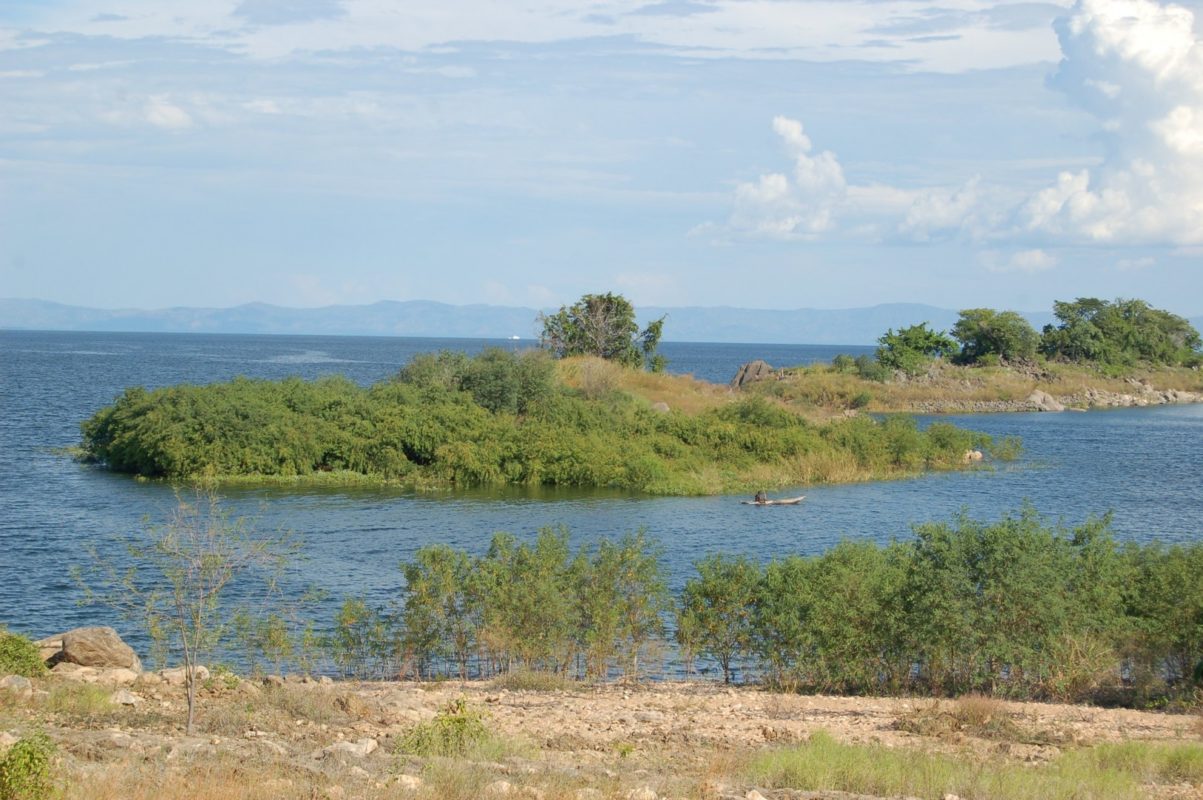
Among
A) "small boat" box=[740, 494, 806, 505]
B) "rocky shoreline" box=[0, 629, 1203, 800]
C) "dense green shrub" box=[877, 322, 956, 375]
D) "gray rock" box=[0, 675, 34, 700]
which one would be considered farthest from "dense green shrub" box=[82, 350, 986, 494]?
"dense green shrub" box=[877, 322, 956, 375]

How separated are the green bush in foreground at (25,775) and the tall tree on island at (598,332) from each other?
63762mm

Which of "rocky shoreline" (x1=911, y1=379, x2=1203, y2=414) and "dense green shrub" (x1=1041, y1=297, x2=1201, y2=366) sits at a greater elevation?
"dense green shrub" (x1=1041, y1=297, x2=1201, y2=366)

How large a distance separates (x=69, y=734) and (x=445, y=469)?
1280 inches

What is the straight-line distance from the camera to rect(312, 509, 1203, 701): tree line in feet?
57.7

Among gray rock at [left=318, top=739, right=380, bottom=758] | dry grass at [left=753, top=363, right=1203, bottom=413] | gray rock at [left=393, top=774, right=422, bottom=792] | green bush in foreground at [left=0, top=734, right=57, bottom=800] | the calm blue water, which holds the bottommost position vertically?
the calm blue water

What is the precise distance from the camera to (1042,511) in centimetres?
4009

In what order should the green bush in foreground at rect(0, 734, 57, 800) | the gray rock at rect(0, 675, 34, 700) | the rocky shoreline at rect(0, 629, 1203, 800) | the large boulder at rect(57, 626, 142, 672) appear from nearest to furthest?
the green bush in foreground at rect(0, 734, 57, 800), the rocky shoreline at rect(0, 629, 1203, 800), the gray rock at rect(0, 675, 34, 700), the large boulder at rect(57, 626, 142, 672)

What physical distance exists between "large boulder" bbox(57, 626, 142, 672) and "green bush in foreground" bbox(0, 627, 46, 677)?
3.04 ft

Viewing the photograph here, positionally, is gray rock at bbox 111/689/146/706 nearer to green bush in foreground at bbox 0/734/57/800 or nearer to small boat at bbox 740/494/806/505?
green bush in foreground at bbox 0/734/57/800

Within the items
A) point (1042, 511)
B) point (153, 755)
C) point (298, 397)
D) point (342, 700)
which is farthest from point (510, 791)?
point (298, 397)

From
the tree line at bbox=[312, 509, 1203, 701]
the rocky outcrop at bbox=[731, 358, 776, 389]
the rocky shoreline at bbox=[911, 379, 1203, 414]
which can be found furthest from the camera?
the rocky shoreline at bbox=[911, 379, 1203, 414]

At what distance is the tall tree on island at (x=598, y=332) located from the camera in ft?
241

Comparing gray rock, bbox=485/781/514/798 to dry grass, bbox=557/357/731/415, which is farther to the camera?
dry grass, bbox=557/357/731/415

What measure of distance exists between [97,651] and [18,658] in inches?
56.5
